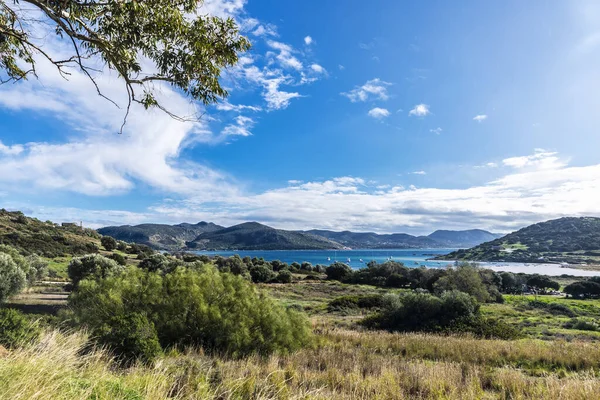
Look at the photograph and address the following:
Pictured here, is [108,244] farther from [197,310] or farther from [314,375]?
[314,375]

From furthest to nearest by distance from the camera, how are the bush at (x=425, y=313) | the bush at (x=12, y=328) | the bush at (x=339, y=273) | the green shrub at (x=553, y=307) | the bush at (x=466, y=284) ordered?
the bush at (x=339, y=273) → the bush at (x=466, y=284) → the green shrub at (x=553, y=307) → the bush at (x=425, y=313) → the bush at (x=12, y=328)

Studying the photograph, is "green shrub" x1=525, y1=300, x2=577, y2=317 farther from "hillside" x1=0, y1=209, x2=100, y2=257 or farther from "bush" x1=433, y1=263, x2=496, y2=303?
"hillside" x1=0, y1=209, x2=100, y2=257

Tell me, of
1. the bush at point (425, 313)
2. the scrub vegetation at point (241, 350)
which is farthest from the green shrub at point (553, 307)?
the bush at point (425, 313)

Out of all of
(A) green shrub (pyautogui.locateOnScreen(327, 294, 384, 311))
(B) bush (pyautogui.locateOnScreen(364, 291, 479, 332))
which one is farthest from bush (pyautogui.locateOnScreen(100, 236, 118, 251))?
(B) bush (pyautogui.locateOnScreen(364, 291, 479, 332))

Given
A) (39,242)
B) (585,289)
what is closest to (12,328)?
(39,242)

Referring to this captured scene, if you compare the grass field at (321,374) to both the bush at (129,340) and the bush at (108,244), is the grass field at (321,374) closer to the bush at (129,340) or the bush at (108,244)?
the bush at (129,340)

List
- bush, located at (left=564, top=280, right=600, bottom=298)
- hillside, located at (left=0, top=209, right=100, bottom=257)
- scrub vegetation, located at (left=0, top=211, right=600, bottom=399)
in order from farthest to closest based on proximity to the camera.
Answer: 1. bush, located at (left=564, top=280, right=600, bottom=298)
2. hillside, located at (left=0, top=209, right=100, bottom=257)
3. scrub vegetation, located at (left=0, top=211, right=600, bottom=399)

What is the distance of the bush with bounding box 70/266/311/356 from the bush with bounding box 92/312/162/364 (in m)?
2.27

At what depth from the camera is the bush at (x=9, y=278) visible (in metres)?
24.8

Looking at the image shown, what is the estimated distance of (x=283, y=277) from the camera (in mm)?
64125

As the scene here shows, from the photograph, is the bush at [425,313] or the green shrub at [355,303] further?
the green shrub at [355,303]

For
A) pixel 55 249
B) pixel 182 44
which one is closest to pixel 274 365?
pixel 182 44

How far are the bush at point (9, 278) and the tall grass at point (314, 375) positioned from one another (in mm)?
22822

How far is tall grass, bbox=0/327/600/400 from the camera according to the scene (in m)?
3.91
